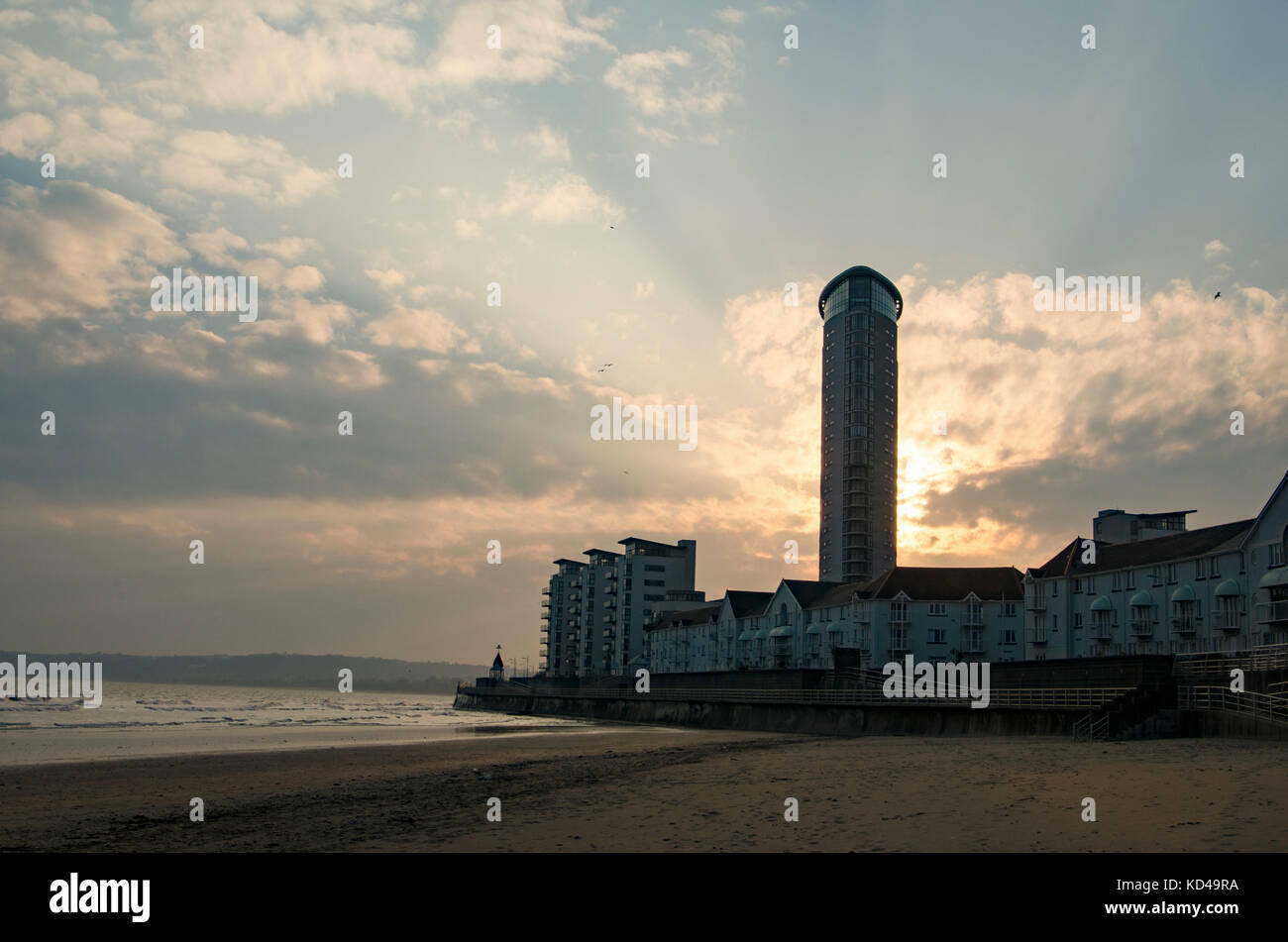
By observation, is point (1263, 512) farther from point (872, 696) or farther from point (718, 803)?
point (718, 803)

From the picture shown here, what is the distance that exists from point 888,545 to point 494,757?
440 feet

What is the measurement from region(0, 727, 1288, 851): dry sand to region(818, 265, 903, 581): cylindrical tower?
131 metres

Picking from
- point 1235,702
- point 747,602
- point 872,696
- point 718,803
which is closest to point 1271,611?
point 872,696

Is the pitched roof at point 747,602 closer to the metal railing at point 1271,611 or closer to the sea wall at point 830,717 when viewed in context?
the sea wall at point 830,717

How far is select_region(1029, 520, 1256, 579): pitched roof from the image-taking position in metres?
60.2

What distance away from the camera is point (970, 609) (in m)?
85.2

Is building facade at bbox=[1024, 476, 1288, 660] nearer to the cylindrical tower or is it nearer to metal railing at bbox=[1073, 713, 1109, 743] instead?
metal railing at bbox=[1073, 713, 1109, 743]

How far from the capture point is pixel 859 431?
16612 cm

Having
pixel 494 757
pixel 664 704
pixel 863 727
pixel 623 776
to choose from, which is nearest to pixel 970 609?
pixel 664 704

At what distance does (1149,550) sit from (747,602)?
55.2 m

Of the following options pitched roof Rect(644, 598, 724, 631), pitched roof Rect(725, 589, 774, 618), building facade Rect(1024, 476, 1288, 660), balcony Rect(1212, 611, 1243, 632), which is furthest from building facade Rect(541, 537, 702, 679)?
balcony Rect(1212, 611, 1243, 632)

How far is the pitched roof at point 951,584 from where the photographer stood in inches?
3383
